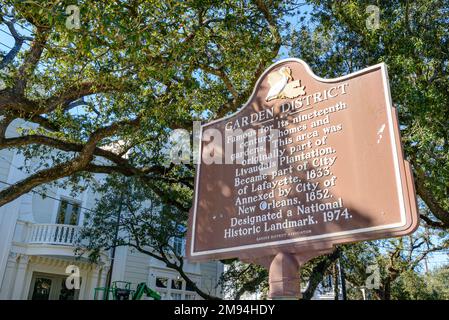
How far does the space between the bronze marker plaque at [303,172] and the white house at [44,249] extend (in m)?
13.5

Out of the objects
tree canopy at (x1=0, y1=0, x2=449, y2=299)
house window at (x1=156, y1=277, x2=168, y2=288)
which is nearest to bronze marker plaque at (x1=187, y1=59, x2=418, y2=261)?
tree canopy at (x1=0, y1=0, x2=449, y2=299)

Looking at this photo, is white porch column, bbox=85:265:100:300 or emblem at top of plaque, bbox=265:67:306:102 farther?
white porch column, bbox=85:265:100:300

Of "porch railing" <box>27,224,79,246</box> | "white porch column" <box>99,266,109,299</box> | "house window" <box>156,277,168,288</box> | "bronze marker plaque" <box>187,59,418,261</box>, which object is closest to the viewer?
"bronze marker plaque" <box>187,59,418,261</box>

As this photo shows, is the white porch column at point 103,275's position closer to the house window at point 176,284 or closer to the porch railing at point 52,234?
the porch railing at point 52,234

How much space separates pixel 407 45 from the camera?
9.12 metres

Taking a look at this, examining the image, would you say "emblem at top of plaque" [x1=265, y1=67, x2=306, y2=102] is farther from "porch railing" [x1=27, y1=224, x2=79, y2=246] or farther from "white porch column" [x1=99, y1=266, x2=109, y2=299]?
"white porch column" [x1=99, y1=266, x2=109, y2=299]

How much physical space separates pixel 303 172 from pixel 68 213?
1798 centimetres

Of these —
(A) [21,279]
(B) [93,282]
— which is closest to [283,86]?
(A) [21,279]

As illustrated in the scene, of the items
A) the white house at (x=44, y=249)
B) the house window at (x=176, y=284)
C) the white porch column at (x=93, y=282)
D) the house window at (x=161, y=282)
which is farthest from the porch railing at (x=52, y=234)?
the house window at (x=176, y=284)

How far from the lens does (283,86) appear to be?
14.9 ft

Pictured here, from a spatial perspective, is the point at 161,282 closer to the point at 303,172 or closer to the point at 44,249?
the point at 44,249

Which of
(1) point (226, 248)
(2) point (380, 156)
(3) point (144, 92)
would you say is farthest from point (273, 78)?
(3) point (144, 92)

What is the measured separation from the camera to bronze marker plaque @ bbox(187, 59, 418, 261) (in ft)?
11.3

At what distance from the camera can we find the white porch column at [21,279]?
55.2 feet
